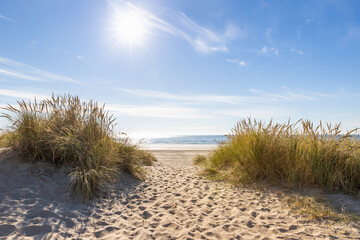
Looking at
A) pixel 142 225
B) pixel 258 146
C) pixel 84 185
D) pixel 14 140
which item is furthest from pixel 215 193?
pixel 14 140

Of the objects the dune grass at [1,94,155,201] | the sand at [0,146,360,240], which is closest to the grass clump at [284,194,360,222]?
the sand at [0,146,360,240]

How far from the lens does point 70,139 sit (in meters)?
4.89

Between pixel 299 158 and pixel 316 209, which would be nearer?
pixel 316 209

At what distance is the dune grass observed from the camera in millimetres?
4758

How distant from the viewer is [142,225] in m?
3.37

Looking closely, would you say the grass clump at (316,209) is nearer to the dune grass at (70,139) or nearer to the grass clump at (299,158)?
the grass clump at (299,158)

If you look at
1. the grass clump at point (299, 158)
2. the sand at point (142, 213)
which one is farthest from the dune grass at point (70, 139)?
the grass clump at point (299, 158)

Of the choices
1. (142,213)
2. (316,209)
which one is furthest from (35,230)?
(316,209)

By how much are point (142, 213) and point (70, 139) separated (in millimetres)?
2410

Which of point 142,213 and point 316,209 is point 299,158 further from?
point 142,213

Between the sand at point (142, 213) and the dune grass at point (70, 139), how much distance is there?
314mm

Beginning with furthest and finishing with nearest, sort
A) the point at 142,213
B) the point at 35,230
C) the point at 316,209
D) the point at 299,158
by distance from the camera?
the point at 299,158 < the point at 142,213 < the point at 316,209 < the point at 35,230

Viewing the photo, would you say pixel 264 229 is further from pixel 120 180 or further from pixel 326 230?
pixel 120 180

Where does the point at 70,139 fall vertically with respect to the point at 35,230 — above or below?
above
